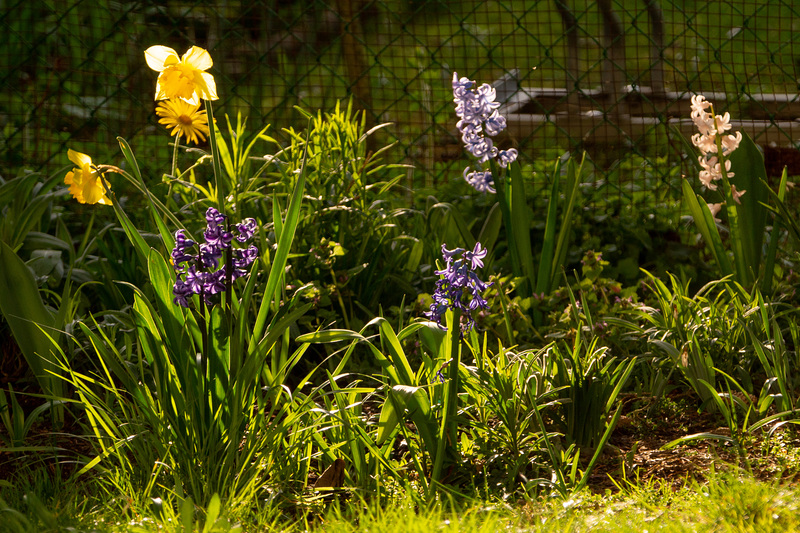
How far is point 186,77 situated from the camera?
5.53 ft

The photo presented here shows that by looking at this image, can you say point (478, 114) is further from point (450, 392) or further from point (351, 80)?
point (351, 80)

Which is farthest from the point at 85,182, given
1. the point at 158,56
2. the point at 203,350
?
the point at 203,350

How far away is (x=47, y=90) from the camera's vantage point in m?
4.01

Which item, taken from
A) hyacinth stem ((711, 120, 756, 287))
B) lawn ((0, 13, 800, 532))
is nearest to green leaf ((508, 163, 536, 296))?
lawn ((0, 13, 800, 532))

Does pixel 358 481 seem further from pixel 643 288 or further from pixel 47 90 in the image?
pixel 47 90

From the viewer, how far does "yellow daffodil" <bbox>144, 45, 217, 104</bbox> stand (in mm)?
1681

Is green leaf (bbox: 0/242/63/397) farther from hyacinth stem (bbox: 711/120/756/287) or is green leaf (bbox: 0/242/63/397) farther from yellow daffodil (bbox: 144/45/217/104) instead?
hyacinth stem (bbox: 711/120/756/287)

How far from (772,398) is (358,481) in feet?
3.64

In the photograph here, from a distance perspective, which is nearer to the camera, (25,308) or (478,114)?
(25,308)

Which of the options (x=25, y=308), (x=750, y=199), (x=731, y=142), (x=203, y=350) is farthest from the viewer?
(x=750, y=199)

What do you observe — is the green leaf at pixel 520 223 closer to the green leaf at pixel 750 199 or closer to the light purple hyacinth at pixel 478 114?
the light purple hyacinth at pixel 478 114

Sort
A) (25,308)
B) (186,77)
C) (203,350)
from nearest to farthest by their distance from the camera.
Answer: (186,77), (203,350), (25,308)

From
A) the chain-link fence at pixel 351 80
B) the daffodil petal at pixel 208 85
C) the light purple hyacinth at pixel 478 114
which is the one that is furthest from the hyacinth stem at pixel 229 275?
the chain-link fence at pixel 351 80

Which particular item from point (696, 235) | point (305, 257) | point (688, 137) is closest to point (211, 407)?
point (305, 257)
